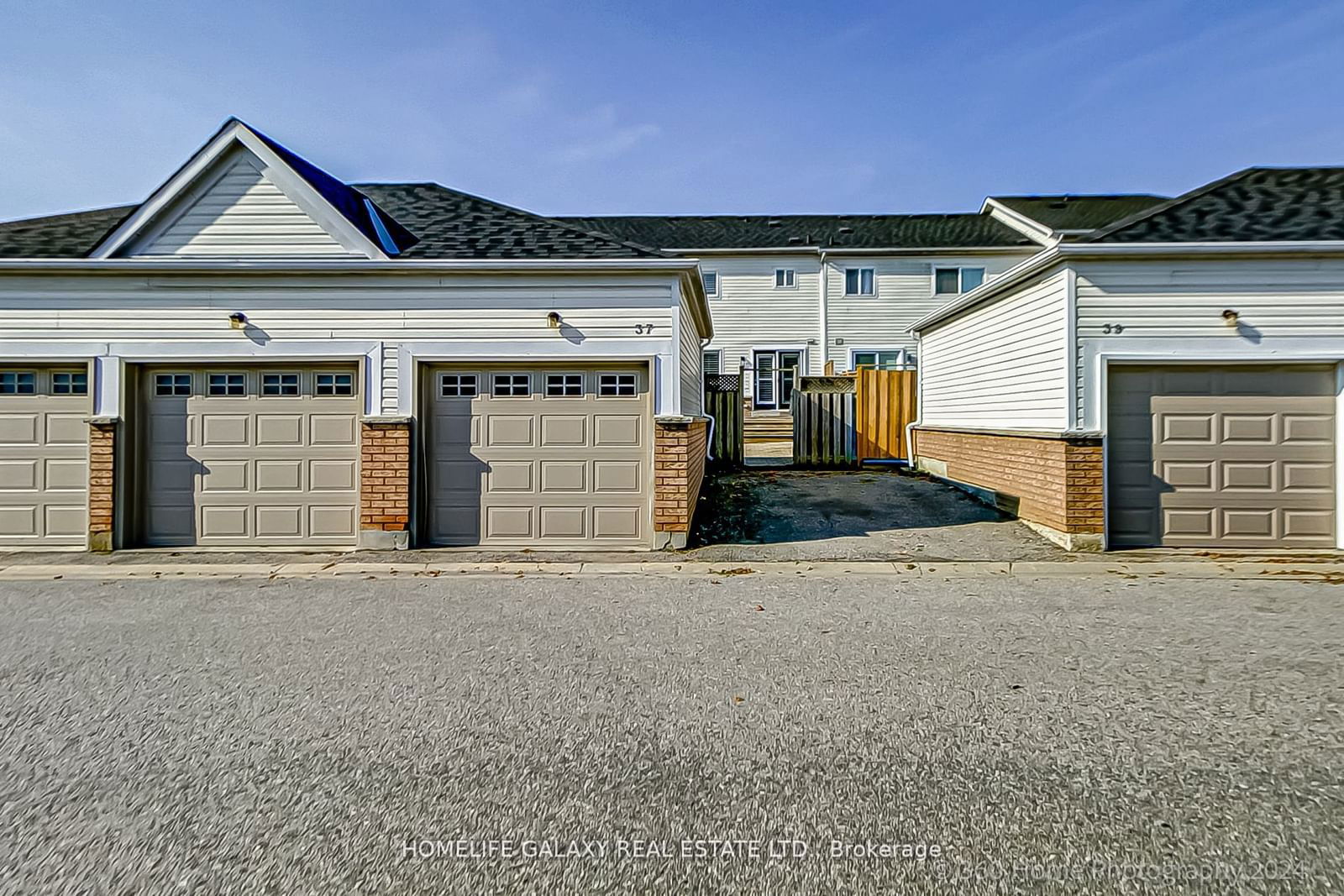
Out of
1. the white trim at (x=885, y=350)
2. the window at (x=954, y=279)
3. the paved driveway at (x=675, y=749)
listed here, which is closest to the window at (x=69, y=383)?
the paved driveway at (x=675, y=749)

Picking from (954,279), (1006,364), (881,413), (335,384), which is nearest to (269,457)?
(335,384)

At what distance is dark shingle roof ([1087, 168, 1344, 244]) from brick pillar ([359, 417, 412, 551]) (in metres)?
8.94

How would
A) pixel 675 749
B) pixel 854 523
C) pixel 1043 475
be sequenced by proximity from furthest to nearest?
pixel 854 523 < pixel 1043 475 < pixel 675 749

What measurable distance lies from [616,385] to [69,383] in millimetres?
7054

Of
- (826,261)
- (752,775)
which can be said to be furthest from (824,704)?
(826,261)

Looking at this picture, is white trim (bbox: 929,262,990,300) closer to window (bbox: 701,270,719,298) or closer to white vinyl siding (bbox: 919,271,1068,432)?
window (bbox: 701,270,719,298)

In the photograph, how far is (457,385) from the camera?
342 inches

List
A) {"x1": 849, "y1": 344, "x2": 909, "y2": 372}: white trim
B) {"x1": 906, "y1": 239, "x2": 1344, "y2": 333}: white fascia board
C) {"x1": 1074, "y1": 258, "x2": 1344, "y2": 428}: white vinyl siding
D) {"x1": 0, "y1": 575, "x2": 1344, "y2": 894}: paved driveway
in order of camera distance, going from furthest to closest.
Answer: {"x1": 849, "y1": 344, "x2": 909, "y2": 372}: white trim
{"x1": 1074, "y1": 258, "x2": 1344, "y2": 428}: white vinyl siding
{"x1": 906, "y1": 239, "x2": 1344, "y2": 333}: white fascia board
{"x1": 0, "y1": 575, "x2": 1344, "y2": 894}: paved driveway

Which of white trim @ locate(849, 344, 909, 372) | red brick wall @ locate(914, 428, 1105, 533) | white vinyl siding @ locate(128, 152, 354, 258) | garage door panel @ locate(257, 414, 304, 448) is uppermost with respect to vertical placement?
white trim @ locate(849, 344, 909, 372)

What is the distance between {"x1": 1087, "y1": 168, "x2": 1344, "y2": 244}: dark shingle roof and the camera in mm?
8172

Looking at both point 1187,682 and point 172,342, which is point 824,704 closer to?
point 1187,682

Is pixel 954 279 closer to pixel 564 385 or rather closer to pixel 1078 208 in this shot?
pixel 1078 208

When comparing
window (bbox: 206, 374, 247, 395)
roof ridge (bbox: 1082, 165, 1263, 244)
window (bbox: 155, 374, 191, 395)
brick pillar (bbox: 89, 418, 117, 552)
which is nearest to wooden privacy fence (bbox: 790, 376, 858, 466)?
roof ridge (bbox: 1082, 165, 1263, 244)

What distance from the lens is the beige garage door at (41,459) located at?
28.3 ft
